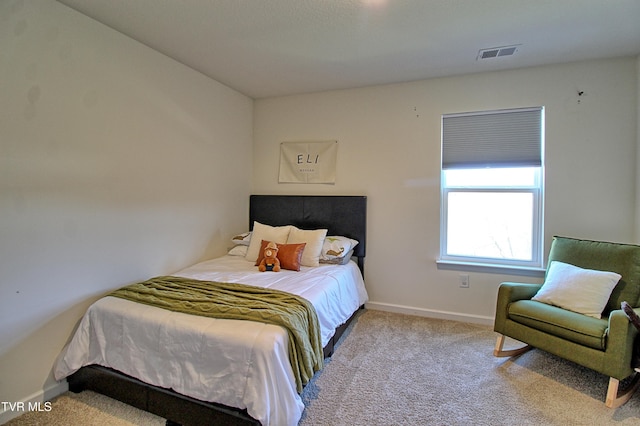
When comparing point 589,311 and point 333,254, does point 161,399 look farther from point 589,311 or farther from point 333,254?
point 589,311

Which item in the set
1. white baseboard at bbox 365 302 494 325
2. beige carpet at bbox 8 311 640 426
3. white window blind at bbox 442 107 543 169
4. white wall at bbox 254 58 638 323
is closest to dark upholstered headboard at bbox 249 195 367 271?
white wall at bbox 254 58 638 323

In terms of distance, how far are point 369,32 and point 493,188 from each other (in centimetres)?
196

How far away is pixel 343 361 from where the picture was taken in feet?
7.98

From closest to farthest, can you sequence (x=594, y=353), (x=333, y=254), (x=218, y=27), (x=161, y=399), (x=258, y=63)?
1. (x=161, y=399)
2. (x=594, y=353)
3. (x=218, y=27)
4. (x=258, y=63)
5. (x=333, y=254)

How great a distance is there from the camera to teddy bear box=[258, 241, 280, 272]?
286 centimetres

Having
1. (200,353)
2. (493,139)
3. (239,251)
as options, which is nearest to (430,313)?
(493,139)

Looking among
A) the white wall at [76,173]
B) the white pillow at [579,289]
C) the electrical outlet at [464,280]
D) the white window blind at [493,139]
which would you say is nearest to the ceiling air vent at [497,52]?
the white window blind at [493,139]

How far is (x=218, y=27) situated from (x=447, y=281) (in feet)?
10.2

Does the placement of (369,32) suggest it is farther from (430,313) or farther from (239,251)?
(430,313)

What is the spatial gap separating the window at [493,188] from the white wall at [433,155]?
11cm

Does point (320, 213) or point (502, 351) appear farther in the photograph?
point (320, 213)

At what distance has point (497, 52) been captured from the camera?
2648 millimetres

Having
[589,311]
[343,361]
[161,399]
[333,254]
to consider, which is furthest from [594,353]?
[161,399]

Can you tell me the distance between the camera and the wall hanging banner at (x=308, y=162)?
12.1 ft
